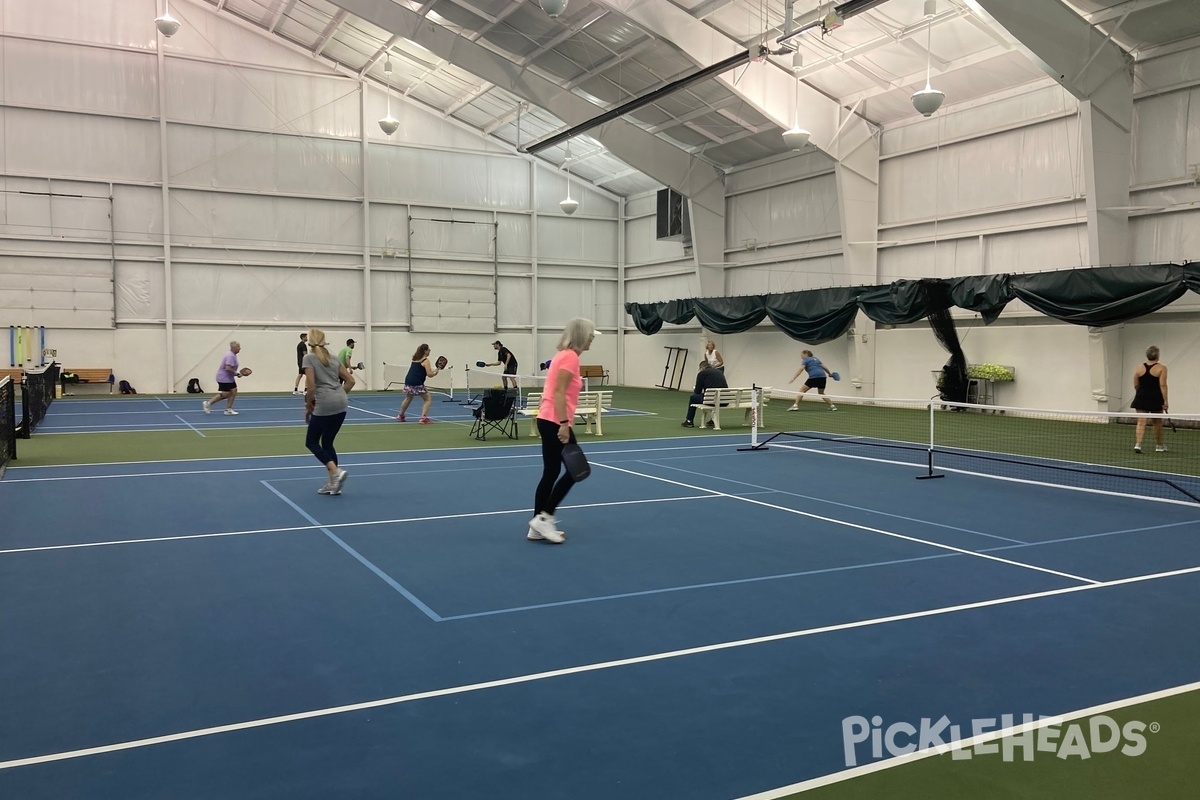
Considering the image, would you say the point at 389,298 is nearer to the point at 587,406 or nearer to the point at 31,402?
the point at 31,402

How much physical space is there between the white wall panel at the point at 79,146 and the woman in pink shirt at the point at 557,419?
85.4 ft

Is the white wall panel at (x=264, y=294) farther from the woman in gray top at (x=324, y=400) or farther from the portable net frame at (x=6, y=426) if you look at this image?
the woman in gray top at (x=324, y=400)

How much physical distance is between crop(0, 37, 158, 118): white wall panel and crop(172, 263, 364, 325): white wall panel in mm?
5359

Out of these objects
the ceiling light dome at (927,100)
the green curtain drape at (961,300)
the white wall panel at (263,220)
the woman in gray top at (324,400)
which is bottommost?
the woman in gray top at (324,400)

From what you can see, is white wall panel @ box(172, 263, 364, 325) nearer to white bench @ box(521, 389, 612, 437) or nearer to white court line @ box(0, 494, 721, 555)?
white bench @ box(521, 389, 612, 437)

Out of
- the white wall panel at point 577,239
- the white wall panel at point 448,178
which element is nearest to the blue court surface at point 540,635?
the white wall panel at point 448,178

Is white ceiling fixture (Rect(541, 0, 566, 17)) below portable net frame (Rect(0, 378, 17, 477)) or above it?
above

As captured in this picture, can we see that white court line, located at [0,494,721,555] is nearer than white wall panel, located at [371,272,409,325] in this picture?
Yes

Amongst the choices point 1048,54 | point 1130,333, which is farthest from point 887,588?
point 1130,333

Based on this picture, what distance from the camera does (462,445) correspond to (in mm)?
15305

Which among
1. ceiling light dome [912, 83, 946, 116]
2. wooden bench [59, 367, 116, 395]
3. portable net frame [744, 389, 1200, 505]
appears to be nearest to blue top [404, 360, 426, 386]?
portable net frame [744, 389, 1200, 505]

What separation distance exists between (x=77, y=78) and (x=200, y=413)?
13.9 m

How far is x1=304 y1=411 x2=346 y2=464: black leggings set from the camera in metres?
9.87

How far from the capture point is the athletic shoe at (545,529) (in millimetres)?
7641
